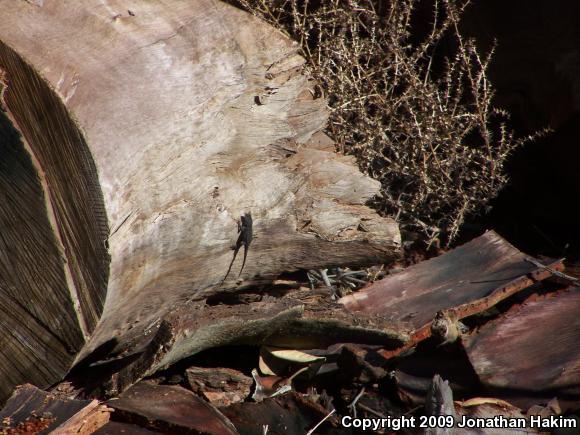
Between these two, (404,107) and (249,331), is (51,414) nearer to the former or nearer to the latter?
(249,331)

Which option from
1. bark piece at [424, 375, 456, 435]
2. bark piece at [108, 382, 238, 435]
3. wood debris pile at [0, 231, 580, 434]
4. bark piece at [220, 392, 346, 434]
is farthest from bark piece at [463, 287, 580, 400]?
bark piece at [108, 382, 238, 435]

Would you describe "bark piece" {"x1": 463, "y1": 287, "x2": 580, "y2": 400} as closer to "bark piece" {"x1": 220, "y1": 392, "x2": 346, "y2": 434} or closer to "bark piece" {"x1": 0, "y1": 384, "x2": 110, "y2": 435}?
"bark piece" {"x1": 220, "y1": 392, "x2": 346, "y2": 434}

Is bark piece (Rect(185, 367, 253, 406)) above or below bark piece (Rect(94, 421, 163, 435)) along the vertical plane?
below

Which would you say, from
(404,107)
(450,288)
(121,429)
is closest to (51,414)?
(121,429)

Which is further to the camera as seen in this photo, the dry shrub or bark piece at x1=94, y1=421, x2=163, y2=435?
the dry shrub

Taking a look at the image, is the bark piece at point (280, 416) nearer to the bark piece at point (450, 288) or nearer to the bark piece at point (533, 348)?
the bark piece at point (450, 288)

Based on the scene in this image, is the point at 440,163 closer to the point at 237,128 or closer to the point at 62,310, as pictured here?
the point at 237,128

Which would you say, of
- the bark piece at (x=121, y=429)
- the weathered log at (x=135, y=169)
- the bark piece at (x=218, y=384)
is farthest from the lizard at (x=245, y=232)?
the bark piece at (x=121, y=429)

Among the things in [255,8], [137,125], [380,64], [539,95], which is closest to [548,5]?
[539,95]
